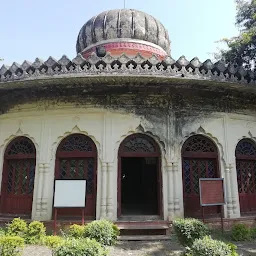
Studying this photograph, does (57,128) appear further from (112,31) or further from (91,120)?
(112,31)

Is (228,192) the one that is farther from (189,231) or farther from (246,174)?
(189,231)

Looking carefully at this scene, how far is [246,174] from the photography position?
870 centimetres

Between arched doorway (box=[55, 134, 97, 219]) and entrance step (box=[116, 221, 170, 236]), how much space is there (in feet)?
3.24

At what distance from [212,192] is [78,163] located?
11.8 feet

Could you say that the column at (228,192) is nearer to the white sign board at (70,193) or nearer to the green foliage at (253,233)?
the green foliage at (253,233)

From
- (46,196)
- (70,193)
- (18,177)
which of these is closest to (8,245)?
(70,193)

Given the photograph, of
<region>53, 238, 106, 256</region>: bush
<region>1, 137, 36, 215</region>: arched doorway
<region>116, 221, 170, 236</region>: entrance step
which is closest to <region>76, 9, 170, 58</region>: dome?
<region>1, 137, 36, 215</region>: arched doorway

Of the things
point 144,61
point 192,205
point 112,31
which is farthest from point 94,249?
point 112,31

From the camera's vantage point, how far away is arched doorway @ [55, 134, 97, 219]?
307 inches

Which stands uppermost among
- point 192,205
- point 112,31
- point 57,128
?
point 112,31

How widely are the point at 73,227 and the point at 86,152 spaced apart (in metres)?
2.09

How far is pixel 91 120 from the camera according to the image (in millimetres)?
8094

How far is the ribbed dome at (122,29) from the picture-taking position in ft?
36.6

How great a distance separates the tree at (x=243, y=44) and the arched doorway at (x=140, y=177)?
6131mm
